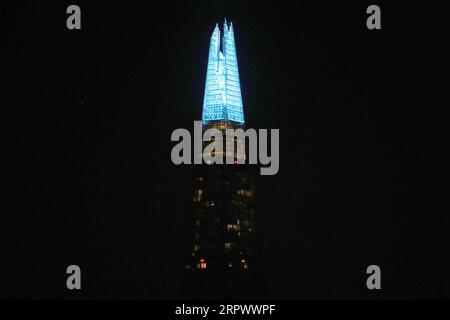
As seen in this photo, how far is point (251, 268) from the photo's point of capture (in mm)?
188500

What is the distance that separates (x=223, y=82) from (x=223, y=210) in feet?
71.3

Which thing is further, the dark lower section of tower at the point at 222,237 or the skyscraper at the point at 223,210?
the skyscraper at the point at 223,210

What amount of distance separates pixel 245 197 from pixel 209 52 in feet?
84.6

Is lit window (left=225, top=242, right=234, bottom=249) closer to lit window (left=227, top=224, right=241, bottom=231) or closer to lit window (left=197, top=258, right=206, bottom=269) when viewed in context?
lit window (left=227, top=224, right=241, bottom=231)

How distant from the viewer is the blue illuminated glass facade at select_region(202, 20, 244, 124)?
18875 cm

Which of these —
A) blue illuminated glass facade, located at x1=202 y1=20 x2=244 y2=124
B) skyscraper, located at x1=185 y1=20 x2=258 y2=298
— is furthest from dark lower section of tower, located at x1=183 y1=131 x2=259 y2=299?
blue illuminated glass facade, located at x1=202 y1=20 x2=244 y2=124

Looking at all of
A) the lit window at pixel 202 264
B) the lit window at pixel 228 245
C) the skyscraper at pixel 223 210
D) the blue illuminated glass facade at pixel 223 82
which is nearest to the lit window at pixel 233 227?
the skyscraper at pixel 223 210

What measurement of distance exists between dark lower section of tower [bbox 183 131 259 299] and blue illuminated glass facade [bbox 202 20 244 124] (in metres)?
9.61

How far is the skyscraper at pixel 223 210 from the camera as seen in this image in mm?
188500

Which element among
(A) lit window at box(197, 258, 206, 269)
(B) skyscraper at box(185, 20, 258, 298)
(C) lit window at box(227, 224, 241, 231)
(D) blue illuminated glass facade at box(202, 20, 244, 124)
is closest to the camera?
(B) skyscraper at box(185, 20, 258, 298)

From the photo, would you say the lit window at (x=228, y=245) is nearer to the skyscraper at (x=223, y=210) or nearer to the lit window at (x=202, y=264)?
the skyscraper at (x=223, y=210)

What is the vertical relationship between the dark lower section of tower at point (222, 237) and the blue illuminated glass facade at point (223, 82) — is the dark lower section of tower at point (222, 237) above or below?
below
